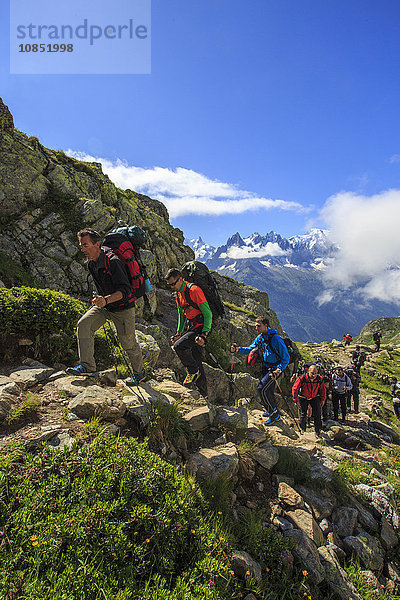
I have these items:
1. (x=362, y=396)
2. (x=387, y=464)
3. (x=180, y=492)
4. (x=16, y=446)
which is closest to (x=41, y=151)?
(x=16, y=446)

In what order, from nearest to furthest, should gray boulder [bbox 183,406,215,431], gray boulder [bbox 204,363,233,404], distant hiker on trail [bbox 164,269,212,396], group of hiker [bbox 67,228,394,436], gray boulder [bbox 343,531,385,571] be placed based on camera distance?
gray boulder [bbox 343,531,385,571] < group of hiker [bbox 67,228,394,436] < gray boulder [bbox 183,406,215,431] < distant hiker on trail [bbox 164,269,212,396] < gray boulder [bbox 204,363,233,404]

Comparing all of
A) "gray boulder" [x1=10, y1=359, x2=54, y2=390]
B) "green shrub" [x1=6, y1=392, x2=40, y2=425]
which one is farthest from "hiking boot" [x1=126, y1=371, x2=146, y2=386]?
"green shrub" [x1=6, y1=392, x2=40, y2=425]

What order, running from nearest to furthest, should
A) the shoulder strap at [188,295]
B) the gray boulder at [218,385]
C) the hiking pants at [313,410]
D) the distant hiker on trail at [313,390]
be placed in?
the shoulder strap at [188,295] < the distant hiker on trail at [313,390] < the hiking pants at [313,410] < the gray boulder at [218,385]

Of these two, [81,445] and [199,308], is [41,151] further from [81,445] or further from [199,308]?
[81,445]

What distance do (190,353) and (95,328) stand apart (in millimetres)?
2916

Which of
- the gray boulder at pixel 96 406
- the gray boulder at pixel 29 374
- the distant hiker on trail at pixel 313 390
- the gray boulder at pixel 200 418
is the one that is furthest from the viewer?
the distant hiker on trail at pixel 313 390

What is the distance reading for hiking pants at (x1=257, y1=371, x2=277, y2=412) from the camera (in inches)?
356

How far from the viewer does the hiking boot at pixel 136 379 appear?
7555 mm

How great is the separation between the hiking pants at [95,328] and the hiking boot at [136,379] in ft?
2.57

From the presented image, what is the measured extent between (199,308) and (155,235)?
19227 mm

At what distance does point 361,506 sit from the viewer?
693cm

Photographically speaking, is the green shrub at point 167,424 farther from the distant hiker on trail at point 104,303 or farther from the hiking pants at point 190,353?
the hiking pants at point 190,353

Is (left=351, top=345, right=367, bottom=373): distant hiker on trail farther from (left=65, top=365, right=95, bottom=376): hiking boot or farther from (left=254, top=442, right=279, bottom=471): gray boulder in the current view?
(left=65, top=365, right=95, bottom=376): hiking boot

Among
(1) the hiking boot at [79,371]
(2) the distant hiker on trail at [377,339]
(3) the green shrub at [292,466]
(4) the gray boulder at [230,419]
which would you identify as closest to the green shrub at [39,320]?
(1) the hiking boot at [79,371]
